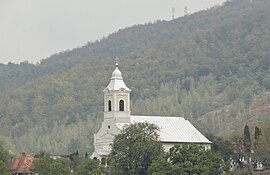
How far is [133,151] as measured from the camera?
316 feet

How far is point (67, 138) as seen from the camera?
185 m

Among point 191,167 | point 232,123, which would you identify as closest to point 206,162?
point 191,167

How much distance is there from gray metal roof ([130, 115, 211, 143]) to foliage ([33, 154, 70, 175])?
12140mm

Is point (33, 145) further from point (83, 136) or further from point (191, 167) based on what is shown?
point (191, 167)

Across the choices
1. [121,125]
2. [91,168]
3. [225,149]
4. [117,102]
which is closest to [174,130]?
[121,125]

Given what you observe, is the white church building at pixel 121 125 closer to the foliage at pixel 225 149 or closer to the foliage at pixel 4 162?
the foliage at pixel 225 149

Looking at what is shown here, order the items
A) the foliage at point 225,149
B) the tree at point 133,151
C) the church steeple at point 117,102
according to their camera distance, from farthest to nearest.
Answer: the church steeple at point 117,102, the foliage at point 225,149, the tree at point 133,151

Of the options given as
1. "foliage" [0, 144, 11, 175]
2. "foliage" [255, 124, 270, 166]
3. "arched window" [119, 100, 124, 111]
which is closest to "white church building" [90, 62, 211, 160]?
"arched window" [119, 100, 124, 111]

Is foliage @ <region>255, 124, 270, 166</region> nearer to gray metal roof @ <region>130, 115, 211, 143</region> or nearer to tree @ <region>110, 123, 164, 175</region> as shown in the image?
gray metal roof @ <region>130, 115, 211, 143</region>

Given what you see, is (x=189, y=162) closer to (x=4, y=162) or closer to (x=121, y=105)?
(x=121, y=105)

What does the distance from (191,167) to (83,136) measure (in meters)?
90.2

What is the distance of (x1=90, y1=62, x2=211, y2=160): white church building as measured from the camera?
10638cm

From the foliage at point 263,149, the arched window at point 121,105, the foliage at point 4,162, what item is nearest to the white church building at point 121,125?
the arched window at point 121,105

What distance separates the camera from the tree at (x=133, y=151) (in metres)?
96.0
